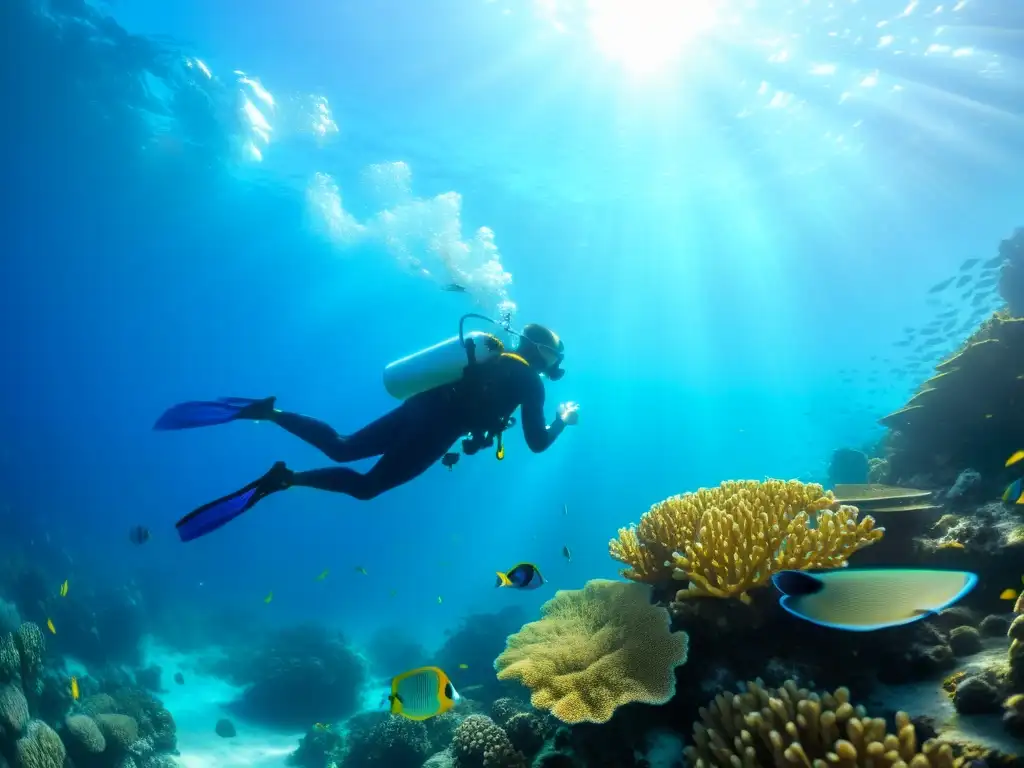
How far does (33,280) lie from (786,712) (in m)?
63.6

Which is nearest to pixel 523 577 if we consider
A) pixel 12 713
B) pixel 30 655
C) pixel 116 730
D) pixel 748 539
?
pixel 748 539

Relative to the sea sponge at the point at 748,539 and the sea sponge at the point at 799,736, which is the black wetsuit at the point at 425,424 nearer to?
the sea sponge at the point at 748,539

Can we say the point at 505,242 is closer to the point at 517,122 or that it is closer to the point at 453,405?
the point at 517,122

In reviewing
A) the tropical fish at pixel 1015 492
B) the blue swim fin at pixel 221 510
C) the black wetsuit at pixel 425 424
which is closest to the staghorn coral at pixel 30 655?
the blue swim fin at pixel 221 510

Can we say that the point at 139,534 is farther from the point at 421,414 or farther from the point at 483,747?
the point at 483,747

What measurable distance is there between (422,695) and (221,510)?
2651 mm

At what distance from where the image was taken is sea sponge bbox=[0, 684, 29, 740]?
7.35 metres

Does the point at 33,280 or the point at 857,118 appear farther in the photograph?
the point at 33,280

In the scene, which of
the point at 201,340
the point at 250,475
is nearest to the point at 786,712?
the point at 201,340

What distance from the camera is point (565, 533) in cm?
7612

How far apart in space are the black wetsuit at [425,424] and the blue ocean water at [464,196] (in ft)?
36.9

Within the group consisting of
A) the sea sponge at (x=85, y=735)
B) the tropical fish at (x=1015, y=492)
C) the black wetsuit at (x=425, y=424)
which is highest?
the black wetsuit at (x=425, y=424)

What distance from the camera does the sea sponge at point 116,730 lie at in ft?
31.9

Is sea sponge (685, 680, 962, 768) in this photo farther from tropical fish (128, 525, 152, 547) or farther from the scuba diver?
tropical fish (128, 525, 152, 547)
